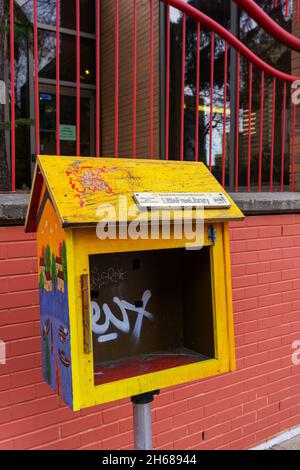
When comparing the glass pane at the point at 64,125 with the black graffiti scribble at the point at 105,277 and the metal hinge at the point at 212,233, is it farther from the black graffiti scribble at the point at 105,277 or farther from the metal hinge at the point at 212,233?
the metal hinge at the point at 212,233

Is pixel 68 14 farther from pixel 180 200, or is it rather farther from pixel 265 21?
pixel 180 200

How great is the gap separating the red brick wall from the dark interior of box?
1.68ft

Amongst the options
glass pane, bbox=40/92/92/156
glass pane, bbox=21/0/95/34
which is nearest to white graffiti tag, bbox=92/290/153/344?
glass pane, bbox=40/92/92/156

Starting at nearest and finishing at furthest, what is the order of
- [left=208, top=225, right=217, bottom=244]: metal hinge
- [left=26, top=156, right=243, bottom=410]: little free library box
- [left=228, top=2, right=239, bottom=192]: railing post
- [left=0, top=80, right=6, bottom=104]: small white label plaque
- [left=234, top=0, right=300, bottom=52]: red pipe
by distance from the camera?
[left=26, top=156, right=243, bottom=410]: little free library box
[left=208, top=225, right=217, bottom=244]: metal hinge
[left=0, top=80, right=6, bottom=104]: small white label plaque
[left=234, top=0, right=300, bottom=52]: red pipe
[left=228, top=2, right=239, bottom=192]: railing post

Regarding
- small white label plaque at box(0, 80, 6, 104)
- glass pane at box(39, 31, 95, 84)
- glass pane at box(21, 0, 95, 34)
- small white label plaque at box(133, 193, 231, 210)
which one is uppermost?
glass pane at box(21, 0, 95, 34)

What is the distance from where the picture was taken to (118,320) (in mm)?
1897

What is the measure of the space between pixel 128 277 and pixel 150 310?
179 mm

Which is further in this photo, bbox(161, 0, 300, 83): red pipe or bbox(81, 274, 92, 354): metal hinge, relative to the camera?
bbox(161, 0, 300, 83): red pipe

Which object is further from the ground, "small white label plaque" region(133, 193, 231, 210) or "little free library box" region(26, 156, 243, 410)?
"small white label plaque" region(133, 193, 231, 210)

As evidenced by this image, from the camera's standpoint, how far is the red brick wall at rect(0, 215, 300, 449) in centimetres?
221

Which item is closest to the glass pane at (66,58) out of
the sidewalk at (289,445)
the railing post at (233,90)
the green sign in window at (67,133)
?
the green sign in window at (67,133)

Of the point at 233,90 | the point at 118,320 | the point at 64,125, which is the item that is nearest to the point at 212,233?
the point at 118,320

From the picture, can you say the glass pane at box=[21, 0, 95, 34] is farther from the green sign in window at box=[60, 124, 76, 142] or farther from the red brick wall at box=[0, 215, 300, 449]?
the red brick wall at box=[0, 215, 300, 449]

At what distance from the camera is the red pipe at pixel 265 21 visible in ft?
9.78
